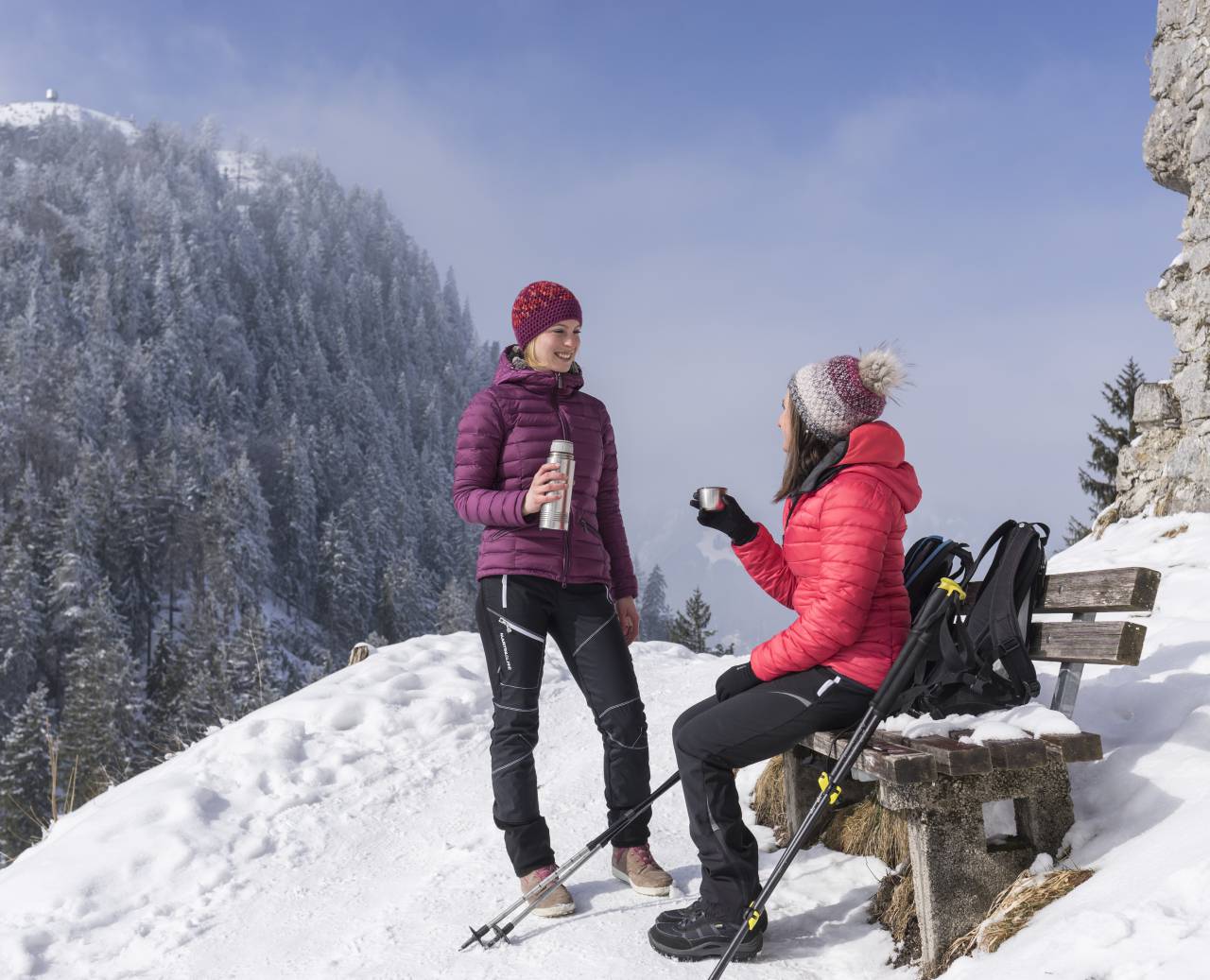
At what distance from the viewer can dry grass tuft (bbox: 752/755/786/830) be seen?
4.46 m

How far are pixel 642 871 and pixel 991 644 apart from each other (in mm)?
1917

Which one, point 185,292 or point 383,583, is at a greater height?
point 185,292

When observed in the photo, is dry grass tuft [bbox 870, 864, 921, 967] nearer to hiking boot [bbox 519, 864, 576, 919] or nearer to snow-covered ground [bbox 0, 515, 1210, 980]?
snow-covered ground [bbox 0, 515, 1210, 980]

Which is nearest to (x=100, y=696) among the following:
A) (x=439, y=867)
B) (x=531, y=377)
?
(x=439, y=867)

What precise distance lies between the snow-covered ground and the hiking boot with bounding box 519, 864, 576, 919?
0.05m

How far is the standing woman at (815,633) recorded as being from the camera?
10.2ft

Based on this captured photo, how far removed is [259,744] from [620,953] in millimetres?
3564

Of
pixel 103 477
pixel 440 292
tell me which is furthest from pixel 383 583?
pixel 440 292

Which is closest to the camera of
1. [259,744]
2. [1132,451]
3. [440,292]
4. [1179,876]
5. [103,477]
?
[1179,876]

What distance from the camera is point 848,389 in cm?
329

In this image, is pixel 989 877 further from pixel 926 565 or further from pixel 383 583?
pixel 383 583

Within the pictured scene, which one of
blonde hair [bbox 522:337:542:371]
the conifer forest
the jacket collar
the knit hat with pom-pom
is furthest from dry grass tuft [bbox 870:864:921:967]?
the conifer forest

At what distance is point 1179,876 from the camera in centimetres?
229

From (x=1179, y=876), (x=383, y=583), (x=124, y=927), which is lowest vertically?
(x=383, y=583)
